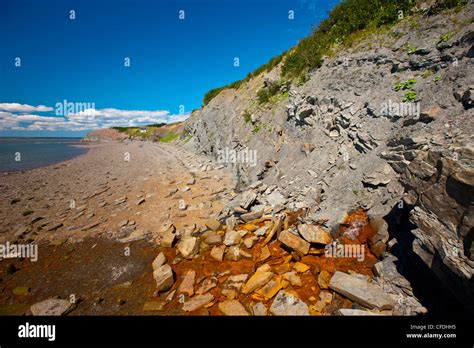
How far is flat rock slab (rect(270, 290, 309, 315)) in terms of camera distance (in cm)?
457

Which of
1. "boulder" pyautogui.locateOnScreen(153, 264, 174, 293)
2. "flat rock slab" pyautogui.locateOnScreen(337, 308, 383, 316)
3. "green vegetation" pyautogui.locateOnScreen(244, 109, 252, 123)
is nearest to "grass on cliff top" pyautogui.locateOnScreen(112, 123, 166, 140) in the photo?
"green vegetation" pyautogui.locateOnScreen(244, 109, 252, 123)

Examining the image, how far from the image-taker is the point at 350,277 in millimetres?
4992

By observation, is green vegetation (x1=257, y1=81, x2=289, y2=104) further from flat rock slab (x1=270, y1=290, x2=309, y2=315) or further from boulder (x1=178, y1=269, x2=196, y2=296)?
flat rock slab (x1=270, y1=290, x2=309, y2=315)

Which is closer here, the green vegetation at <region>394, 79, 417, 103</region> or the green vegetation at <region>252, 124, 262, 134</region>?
the green vegetation at <region>394, 79, 417, 103</region>

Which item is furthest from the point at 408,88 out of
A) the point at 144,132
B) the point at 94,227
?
the point at 144,132

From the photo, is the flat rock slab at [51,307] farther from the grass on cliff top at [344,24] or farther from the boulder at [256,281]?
the grass on cliff top at [344,24]

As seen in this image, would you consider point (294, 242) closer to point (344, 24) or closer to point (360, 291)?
point (360, 291)

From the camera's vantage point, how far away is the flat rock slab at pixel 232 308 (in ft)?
15.8

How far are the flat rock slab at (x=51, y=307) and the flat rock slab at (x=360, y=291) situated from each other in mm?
6973

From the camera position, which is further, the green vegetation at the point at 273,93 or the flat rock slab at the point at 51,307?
the green vegetation at the point at 273,93

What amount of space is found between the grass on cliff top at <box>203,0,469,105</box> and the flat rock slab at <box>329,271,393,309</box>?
1221 centimetres

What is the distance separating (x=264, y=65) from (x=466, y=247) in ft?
83.7

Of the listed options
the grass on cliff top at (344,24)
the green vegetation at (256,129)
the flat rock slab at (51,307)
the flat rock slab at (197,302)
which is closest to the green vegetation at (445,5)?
the grass on cliff top at (344,24)
